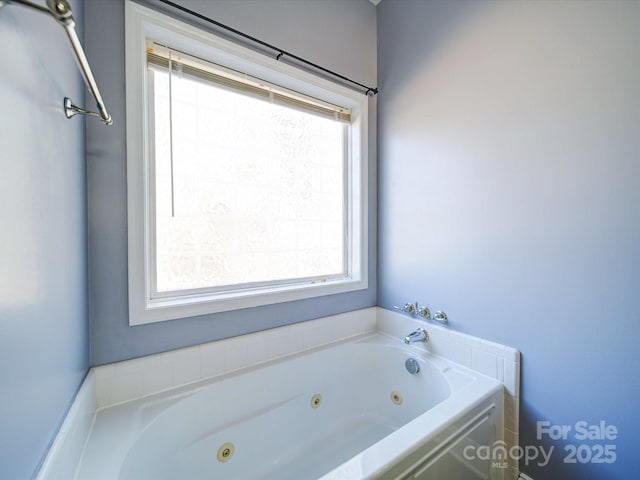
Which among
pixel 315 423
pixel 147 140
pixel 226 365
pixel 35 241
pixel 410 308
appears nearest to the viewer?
pixel 35 241

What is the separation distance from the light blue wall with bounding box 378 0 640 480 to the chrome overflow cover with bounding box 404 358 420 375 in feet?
1.06

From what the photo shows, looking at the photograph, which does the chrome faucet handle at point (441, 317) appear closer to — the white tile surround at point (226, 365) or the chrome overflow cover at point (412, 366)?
the white tile surround at point (226, 365)

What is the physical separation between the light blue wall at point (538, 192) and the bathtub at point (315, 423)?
1.07 ft

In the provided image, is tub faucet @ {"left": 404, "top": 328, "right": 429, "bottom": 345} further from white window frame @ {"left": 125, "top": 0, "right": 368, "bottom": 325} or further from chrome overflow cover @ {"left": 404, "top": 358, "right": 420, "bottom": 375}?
white window frame @ {"left": 125, "top": 0, "right": 368, "bottom": 325}

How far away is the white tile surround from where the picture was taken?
824 mm

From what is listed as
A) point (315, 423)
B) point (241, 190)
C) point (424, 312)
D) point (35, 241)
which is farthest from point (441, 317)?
point (35, 241)

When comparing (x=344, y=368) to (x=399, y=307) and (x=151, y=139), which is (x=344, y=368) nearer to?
(x=399, y=307)

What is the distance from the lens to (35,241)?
62 cm

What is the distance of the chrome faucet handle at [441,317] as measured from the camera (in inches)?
57.9

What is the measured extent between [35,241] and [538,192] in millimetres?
1716

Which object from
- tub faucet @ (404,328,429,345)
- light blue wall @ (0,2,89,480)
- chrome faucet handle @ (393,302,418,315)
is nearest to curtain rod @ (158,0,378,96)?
light blue wall @ (0,2,89,480)

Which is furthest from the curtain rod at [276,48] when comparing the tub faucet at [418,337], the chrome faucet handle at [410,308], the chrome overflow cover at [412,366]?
the chrome overflow cover at [412,366]

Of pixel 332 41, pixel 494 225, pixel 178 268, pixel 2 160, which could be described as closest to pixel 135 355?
pixel 178 268

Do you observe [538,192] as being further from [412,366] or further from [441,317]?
[412,366]
